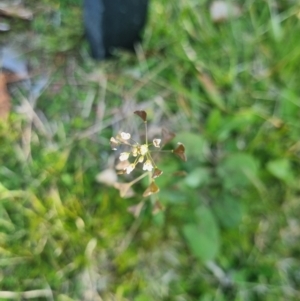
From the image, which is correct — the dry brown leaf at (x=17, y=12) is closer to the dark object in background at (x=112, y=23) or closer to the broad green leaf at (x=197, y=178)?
the dark object in background at (x=112, y=23)

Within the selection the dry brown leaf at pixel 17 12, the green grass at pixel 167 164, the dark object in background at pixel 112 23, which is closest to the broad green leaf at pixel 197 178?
the green grass at pixel 167 164

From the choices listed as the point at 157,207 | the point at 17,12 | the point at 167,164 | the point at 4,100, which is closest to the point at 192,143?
the point at 167,164

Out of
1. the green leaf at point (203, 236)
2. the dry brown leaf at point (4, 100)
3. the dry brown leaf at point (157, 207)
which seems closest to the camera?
the dry brown leaf at point (157, 207)

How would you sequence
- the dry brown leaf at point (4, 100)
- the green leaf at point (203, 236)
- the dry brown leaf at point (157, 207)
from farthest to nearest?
the dry brown leaf at point (4, 100), the green leaf at point (203, 236), the dry brown leaf at point (157, 207)

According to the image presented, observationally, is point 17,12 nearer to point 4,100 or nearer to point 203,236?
point 4,100

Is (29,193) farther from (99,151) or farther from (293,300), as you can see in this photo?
(293,300)
